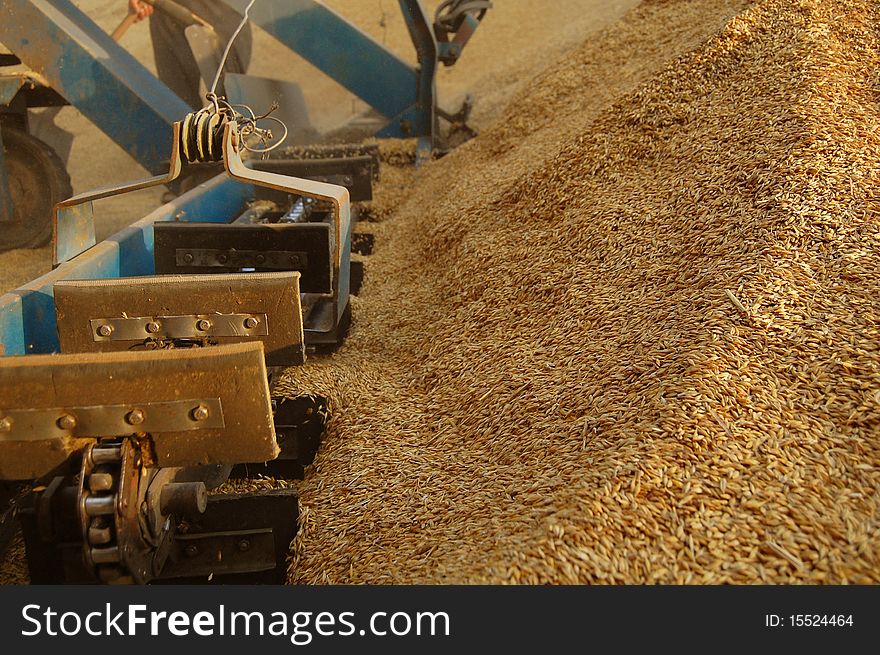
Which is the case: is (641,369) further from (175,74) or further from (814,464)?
(175,74)

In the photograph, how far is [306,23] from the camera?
5629 mm

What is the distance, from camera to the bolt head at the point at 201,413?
1.56 meters

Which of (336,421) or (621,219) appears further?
(621,219)

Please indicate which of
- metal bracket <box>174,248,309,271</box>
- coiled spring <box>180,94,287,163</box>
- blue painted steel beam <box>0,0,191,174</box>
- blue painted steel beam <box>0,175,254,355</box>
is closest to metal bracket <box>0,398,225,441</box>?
blue painted steel beam <box>0,175,254,355</box>

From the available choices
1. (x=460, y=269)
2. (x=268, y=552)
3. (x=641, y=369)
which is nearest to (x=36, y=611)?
(x=268, y=552)

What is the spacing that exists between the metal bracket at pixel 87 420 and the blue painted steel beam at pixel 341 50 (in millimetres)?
4635

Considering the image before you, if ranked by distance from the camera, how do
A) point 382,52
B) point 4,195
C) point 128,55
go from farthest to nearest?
point 382,52, point 128,55, point 4,195

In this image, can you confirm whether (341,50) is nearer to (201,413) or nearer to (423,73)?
(423,73)

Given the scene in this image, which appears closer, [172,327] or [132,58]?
[172,327]

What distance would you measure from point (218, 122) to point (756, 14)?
2.94 m

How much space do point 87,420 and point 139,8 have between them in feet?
17.4

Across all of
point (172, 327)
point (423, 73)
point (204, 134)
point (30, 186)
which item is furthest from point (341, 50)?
point (172, 327)

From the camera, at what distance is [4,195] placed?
4.64m

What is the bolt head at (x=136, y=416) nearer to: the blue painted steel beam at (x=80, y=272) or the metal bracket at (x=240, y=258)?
the blue painted steel beam at (x=80, y=272)
